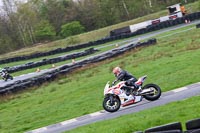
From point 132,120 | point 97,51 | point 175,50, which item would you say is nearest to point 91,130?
point 132,120

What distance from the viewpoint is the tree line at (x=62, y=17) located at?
257 feet

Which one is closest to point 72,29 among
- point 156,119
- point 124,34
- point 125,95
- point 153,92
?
point 124,34

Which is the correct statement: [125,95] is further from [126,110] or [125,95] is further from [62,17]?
[62,17]

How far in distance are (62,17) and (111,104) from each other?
74829mm

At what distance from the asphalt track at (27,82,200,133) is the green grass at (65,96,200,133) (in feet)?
3.91

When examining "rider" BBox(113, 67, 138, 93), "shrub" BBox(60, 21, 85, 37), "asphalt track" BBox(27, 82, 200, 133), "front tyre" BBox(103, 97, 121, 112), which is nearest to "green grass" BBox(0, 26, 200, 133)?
"asphalt track" BBox(27, 82, 200, 133)

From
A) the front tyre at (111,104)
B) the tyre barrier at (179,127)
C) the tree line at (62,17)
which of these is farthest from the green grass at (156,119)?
the tree line at (62,17)

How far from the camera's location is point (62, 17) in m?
87.1

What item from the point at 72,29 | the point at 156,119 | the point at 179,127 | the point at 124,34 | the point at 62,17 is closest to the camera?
the point at 179,127

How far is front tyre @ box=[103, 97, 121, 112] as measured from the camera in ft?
45.0

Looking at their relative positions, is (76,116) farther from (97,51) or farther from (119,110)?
(97,51)

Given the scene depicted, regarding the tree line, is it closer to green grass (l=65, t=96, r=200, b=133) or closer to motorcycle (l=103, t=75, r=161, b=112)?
motorcycle (l=103, t=75, r=161, b=112)

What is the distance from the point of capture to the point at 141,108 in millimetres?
13117

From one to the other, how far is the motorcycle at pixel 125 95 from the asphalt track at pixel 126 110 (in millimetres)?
206
